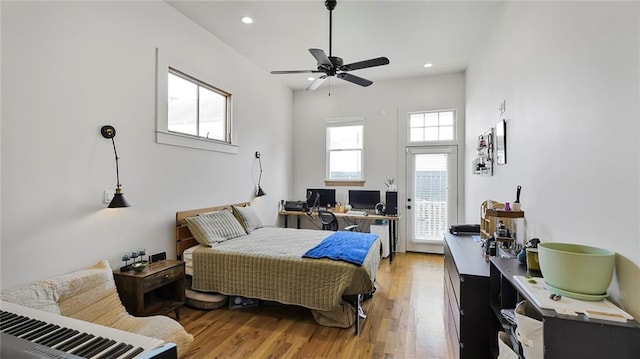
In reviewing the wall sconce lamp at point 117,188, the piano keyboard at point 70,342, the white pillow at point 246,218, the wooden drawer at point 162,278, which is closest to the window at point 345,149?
the white pillow at point 246,218

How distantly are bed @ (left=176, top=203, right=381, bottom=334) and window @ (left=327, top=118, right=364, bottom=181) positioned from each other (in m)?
2.62

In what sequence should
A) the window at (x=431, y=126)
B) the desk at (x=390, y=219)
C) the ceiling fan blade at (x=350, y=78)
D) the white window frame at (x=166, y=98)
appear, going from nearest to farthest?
the white window frame at (x=166, y=98) → the ceiling fan blade at (x=350, y=78) → the desk at (x=390, y=219) → the window at (x=431, y=126)

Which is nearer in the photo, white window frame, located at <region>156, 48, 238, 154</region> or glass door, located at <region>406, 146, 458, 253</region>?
white window frame, located at <region>156, 48, 238, 154</region>

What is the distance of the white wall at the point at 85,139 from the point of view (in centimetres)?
205

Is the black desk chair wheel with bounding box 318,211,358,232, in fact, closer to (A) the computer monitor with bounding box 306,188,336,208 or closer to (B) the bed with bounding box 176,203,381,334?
(A) the computer monitor with bounding box 306,188,336,208

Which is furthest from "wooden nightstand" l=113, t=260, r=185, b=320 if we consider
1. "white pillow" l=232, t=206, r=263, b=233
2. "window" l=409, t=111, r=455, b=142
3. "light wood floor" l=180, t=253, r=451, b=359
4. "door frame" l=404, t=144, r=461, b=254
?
"window" l=409, t=111, r=455, b=142

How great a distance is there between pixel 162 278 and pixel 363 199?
377 centimetres

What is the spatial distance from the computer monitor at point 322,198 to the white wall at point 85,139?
8.21 feet

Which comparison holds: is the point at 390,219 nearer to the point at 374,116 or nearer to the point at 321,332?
the point at 374,116

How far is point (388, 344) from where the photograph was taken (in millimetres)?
2533

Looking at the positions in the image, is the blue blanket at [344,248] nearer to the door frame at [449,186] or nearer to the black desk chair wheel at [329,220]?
the black desk chair wheel at [329,220]

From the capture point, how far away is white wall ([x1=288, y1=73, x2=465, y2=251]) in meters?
5.45

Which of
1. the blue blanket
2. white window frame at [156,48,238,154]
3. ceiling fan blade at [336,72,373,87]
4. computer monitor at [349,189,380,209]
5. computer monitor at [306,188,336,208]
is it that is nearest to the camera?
the blue blanket

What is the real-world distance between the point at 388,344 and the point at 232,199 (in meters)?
2.84
